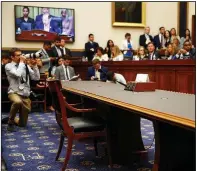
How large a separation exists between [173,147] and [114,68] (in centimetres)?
637

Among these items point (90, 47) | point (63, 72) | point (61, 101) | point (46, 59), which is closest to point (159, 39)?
point (90, 47)

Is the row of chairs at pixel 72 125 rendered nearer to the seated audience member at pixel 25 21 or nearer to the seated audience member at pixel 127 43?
the seated audience member at pixel 25 21

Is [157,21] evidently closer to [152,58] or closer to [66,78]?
[152,58]

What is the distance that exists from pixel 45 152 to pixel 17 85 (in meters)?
1.79

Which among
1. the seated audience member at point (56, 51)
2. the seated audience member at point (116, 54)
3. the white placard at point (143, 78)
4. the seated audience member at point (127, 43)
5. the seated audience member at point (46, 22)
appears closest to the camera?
the white placard at point (143, 78)

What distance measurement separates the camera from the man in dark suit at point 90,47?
10.3m

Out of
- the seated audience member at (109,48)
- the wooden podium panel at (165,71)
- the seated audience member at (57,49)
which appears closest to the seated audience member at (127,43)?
the seated audience member at (109,48)

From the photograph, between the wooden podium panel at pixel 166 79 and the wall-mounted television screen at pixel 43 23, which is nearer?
the wooden podium panel at pixel 166 79

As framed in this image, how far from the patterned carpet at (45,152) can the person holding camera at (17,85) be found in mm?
246

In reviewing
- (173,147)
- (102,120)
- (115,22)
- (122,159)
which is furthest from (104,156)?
(115,22)

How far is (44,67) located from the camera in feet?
28.2

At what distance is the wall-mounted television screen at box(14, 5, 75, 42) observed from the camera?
995 centimetres

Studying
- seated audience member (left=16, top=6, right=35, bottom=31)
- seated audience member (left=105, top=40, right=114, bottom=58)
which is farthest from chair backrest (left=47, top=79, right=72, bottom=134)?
seated audience member (left=16, top=6, right=35, bottom=31)

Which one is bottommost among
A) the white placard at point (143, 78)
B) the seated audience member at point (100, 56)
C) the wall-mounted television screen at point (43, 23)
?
the white placard at point (143, 78)
